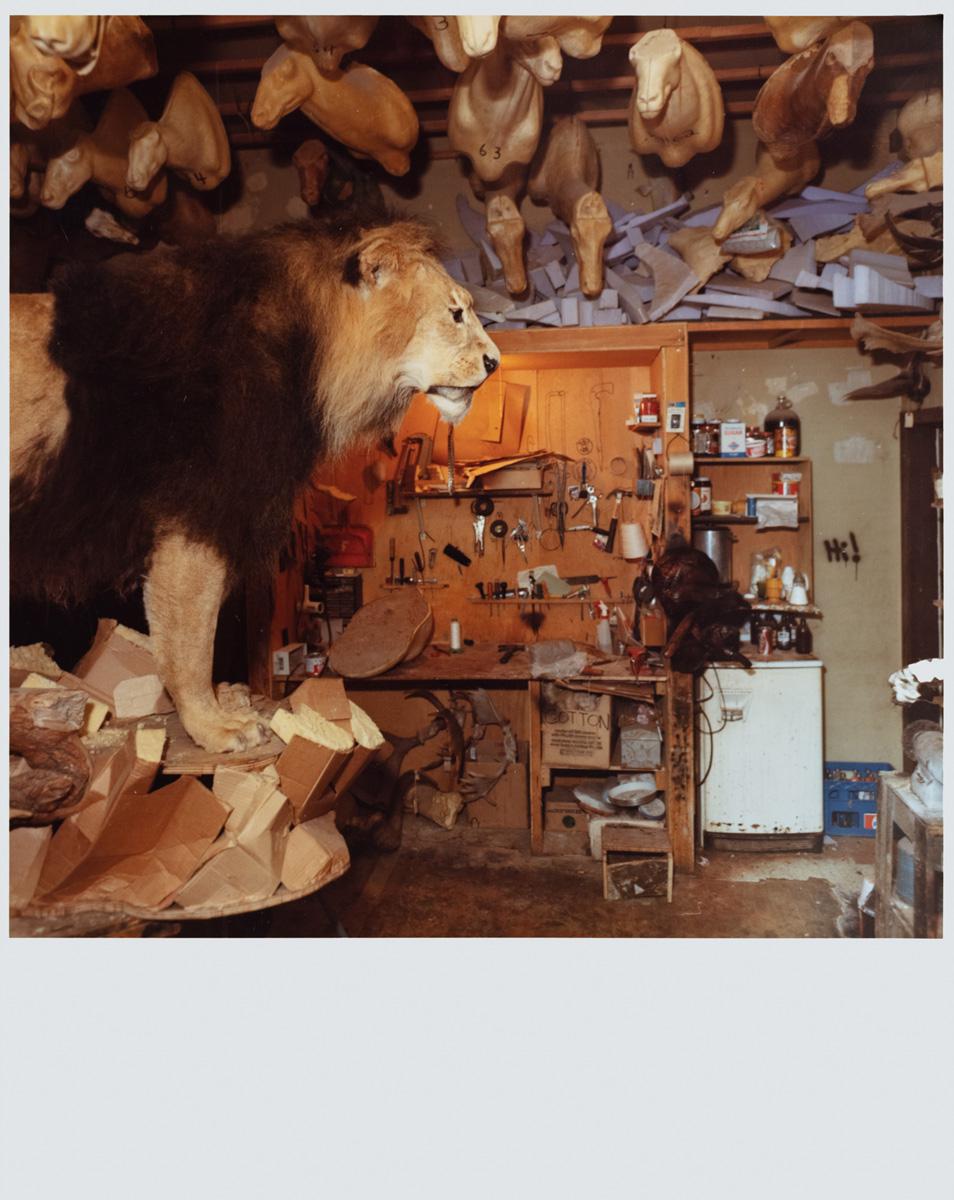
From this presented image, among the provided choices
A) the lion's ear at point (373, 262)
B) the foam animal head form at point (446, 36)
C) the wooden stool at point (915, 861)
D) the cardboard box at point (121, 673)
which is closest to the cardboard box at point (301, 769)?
the cardboard box at point (121, 673)

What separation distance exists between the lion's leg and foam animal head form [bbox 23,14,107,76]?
1203 mm

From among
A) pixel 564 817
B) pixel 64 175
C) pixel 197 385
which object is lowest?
pixel 564 817

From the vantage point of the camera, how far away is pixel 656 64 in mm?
2527

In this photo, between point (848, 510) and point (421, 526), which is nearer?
point (848, 510)

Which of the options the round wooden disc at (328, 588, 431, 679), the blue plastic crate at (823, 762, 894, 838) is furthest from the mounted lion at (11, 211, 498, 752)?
the blue plastic crate at (823, 762, 894, 838)

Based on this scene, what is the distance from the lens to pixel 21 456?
2.09 m

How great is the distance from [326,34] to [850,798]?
3.42 m

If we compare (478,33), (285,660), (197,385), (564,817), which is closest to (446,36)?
(478,33)

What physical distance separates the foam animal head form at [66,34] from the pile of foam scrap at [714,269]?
188 cm

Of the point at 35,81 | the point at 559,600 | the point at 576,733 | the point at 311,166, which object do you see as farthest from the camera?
the point at 559,600

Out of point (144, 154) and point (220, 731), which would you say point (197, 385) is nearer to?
point (220, 731)

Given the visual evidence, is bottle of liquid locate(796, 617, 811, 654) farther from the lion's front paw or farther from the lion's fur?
the lion's front paw

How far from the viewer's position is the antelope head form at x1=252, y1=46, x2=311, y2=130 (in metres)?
2.62

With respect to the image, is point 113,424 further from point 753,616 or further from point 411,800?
point 753,616
